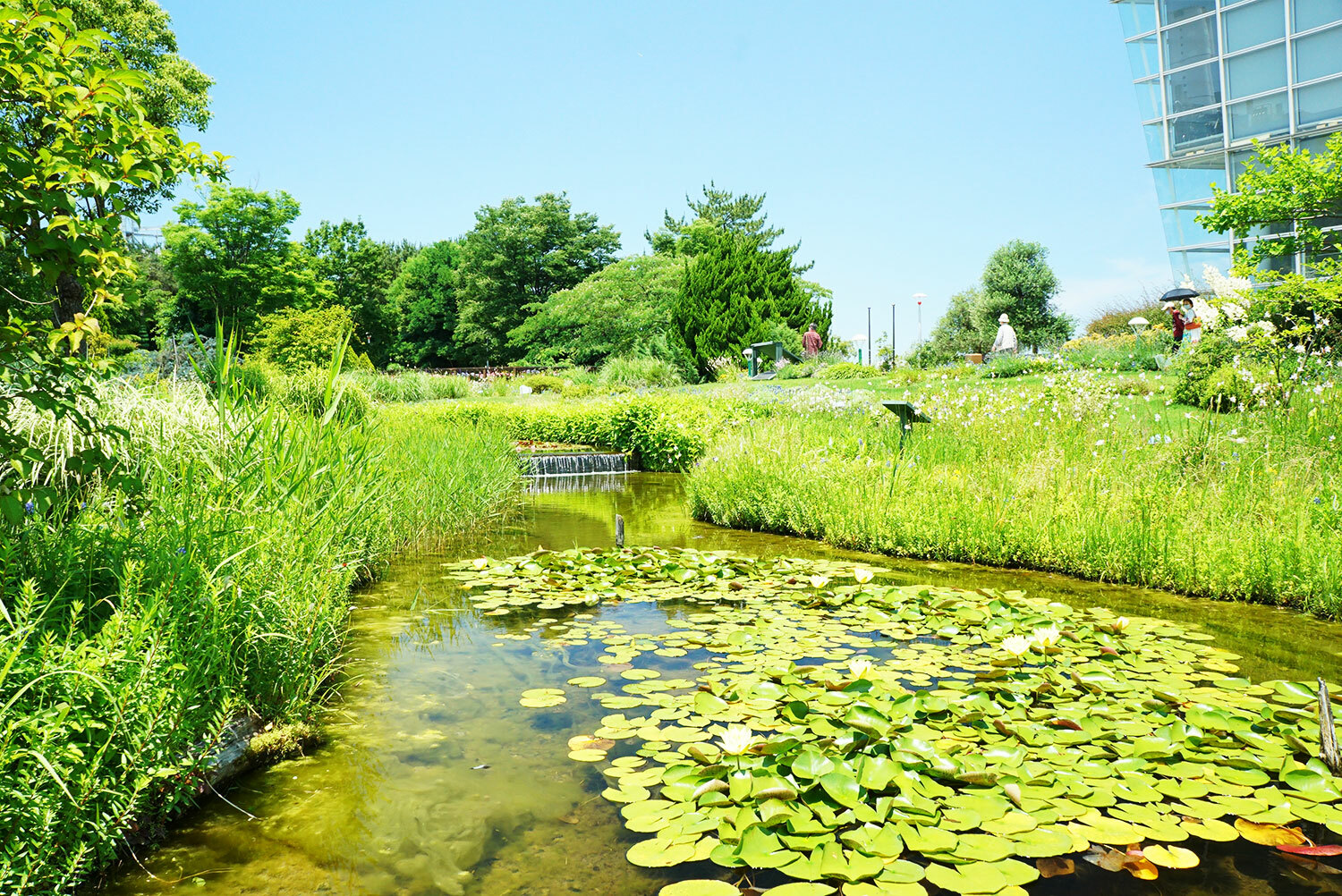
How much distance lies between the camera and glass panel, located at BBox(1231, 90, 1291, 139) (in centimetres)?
2257

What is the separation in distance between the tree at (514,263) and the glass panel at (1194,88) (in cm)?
2856

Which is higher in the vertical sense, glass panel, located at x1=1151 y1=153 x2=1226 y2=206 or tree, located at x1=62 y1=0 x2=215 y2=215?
tree, located at x1=62 y1=0 x2=215 y2=215

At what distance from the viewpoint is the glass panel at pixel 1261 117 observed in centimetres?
2257

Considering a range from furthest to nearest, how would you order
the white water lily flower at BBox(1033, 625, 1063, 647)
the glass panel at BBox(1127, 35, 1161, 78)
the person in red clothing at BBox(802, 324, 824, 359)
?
the glass panel at BBox(1127, 35, 1161, 78) → the person in red clothing at BBox(802, 324, 824, 359) → the white water lily flower at BBox(1033, 625, 1063, 647)

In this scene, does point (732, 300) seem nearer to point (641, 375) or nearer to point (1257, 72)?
point (641, 375)

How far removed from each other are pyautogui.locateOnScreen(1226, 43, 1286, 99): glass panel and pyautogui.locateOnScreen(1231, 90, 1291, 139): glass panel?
0.94 feet

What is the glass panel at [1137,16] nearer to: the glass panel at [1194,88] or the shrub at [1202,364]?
the glass panel at [1194,88]

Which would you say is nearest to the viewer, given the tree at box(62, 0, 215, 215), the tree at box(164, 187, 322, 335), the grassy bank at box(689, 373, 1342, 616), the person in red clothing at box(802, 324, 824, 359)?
the grassy bank at box(689, 373, 1342, 616)

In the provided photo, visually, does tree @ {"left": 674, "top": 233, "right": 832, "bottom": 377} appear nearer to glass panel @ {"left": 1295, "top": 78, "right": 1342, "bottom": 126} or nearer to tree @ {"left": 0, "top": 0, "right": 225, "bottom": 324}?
glass panel @ {"left": 1295, "top": 78, "right": 1342, "bottom": 126}

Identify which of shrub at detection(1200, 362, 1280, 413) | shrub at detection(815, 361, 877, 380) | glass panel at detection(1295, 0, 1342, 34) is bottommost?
shrub at detection(1200, 362, 1280, 413)

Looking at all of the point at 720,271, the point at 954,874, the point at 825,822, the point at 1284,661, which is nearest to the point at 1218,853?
the point at 954,874

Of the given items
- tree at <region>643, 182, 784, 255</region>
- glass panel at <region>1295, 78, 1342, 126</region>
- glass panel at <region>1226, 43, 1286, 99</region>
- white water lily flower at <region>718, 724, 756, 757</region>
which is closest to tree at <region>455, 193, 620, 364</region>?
tree at <region>643, 182, 784, 255</region>

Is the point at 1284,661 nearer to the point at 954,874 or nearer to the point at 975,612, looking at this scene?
the point at 975,612

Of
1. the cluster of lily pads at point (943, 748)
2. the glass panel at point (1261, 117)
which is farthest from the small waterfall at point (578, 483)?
the glass panel at point (1261, 117)
